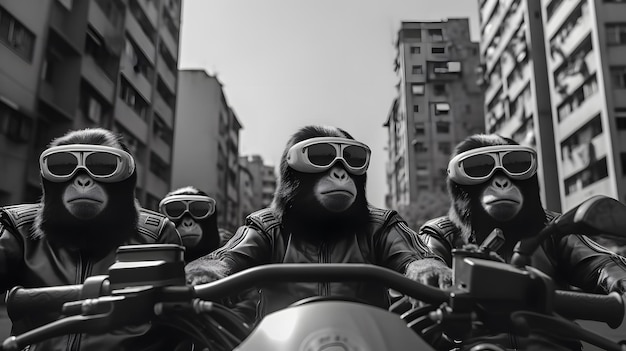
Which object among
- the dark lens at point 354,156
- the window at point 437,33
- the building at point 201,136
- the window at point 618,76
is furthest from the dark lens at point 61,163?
the building at point 201,136

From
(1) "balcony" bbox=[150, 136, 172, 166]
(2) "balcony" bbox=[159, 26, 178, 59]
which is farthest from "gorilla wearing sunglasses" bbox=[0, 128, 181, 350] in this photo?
(2) "balcony" bbox=[159, 26, 178, 59]

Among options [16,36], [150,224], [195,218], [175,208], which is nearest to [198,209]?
[195,218]

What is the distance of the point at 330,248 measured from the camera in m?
2.63

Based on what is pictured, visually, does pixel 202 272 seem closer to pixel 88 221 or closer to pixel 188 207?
pixel 88 221

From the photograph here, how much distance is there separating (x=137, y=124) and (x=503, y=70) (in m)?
22.9

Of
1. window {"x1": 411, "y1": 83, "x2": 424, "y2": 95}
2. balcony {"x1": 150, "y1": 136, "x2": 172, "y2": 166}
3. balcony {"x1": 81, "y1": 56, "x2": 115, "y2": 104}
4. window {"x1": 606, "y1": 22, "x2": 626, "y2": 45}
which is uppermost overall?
window {"x1": 606, "y1": 22, "x2": 626, "y2": 45}

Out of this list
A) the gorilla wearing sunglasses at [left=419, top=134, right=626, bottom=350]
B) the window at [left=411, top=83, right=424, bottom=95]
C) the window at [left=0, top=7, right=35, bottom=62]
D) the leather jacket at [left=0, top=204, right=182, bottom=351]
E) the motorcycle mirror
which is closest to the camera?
the motorcycle mirror

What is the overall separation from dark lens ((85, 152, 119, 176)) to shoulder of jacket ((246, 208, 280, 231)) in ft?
2.09

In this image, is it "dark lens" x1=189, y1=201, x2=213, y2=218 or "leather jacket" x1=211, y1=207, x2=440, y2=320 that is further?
"dark lens" x1=189, y1=201, x2=213, y2=218

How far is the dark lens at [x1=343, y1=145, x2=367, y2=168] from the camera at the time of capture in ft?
7.79

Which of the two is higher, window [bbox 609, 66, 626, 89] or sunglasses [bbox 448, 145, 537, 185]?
window [bbox 609, 66, 626, 89]

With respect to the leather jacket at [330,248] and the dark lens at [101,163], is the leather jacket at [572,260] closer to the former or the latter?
the leather jacket at [330,248]

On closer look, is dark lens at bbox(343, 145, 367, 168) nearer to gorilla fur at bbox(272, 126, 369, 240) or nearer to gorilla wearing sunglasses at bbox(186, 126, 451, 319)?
gorilla wearing sunglasses at bbox(186, 126, 451, 319)

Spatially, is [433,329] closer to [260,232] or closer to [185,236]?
A: [260,232]
